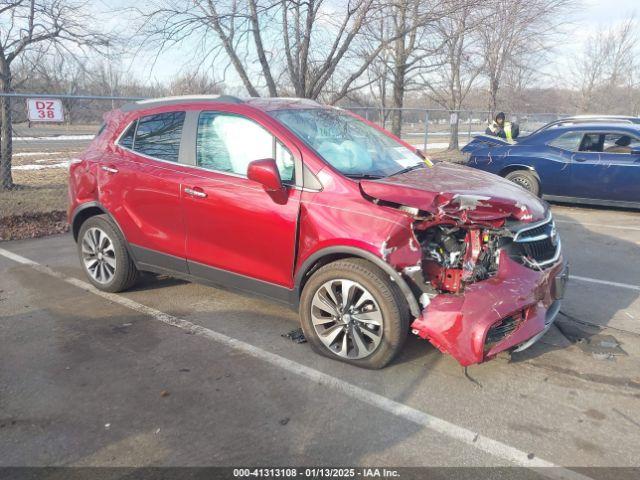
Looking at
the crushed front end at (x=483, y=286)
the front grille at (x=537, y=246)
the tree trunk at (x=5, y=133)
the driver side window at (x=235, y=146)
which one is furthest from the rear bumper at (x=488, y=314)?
the tree trunk at (x=5, y=133)

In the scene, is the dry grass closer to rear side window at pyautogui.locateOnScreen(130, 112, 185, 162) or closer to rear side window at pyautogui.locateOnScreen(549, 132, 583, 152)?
rear side window at pyautogui.locateOnScreen(130, 112, 185, 162)

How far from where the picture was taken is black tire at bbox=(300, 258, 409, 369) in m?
3.22

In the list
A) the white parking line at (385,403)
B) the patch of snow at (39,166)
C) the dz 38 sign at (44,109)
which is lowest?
the white parking line at (385,403)

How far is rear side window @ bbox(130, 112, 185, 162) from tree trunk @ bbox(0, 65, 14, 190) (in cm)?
629

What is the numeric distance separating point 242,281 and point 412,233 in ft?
4.91

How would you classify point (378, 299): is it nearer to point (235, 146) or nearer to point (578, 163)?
point (235, 146)

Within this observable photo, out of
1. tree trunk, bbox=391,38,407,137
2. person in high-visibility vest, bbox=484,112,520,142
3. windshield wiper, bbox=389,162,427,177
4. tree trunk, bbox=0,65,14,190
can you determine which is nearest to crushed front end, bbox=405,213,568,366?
windshield wiper, bbox=389,162,427,177

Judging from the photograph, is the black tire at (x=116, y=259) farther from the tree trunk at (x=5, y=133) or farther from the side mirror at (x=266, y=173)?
the tree trunk at (x=5, y=133)

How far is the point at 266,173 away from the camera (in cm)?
345

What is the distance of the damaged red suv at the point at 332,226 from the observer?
321 centimetres

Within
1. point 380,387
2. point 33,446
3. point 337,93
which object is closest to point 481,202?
point 380,387

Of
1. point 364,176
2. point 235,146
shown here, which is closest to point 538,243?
point 364,176

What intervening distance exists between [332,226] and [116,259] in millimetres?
2473

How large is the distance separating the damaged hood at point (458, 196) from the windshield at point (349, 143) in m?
0.27
